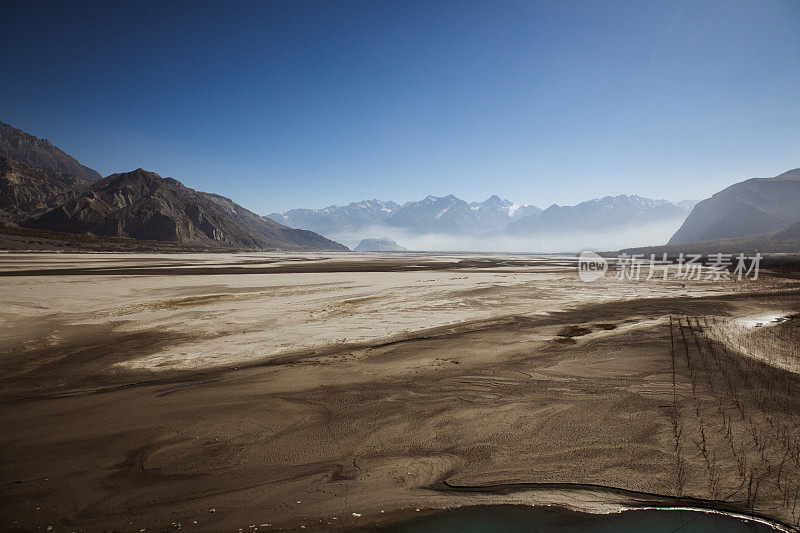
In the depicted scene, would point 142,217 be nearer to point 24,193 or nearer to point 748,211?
point 24,193

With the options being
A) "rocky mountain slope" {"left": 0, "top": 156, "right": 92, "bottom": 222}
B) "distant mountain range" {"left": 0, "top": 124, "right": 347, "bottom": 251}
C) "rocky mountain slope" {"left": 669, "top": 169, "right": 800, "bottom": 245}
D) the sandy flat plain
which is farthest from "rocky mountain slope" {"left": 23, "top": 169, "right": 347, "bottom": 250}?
"rocky mountain slope" {"left": 669, "top": 169, "right": 800, "bottom": 245}

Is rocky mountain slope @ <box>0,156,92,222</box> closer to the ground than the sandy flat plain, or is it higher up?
higher up

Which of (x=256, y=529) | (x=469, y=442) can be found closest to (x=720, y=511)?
(x=469, y=442)

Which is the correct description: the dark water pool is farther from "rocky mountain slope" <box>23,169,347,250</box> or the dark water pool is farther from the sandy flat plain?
"rocky mountain slope" <box>23,169,347,250</box>

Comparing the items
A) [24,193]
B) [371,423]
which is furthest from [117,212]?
[371,423]

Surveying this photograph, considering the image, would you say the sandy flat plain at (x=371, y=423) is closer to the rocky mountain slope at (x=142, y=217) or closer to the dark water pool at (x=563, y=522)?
the dark water pool at (x=563, y=522)

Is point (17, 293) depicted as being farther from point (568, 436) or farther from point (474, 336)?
point (568, 436)
